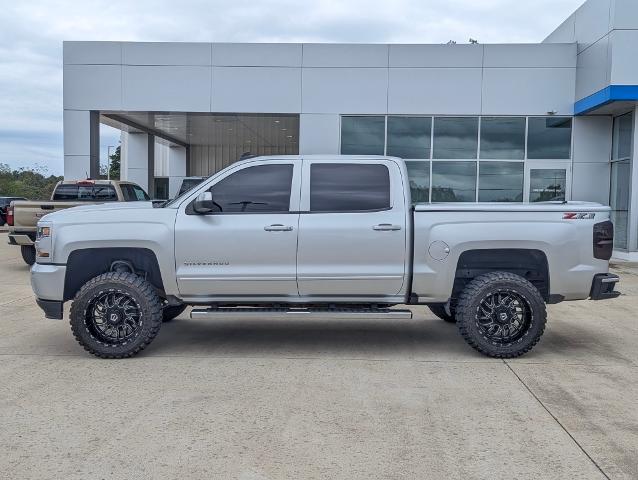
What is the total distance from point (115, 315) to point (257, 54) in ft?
43.0

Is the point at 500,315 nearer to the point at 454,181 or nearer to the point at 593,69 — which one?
the point at 454,181

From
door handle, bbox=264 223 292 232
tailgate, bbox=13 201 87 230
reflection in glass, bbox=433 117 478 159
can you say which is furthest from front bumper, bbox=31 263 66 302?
reflection in glass, bbox=433 117 478 159

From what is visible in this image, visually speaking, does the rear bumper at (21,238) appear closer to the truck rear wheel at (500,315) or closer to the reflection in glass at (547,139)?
the truck rear wheel at (500,315)

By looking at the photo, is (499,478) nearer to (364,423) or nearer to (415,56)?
(364,423)

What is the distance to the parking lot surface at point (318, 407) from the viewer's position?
3.98m

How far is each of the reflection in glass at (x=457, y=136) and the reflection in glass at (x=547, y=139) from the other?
5.15ft

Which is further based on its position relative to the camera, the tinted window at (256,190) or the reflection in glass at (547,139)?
the reflection in glass at (547,139)

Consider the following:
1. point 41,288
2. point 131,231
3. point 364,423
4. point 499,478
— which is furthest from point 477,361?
point 41,288

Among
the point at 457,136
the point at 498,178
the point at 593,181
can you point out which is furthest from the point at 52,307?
the point at 593,181

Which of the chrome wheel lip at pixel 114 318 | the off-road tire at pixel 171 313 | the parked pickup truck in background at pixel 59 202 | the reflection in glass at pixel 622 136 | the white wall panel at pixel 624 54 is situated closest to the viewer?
the chrome wheel lip at pixel 114 318

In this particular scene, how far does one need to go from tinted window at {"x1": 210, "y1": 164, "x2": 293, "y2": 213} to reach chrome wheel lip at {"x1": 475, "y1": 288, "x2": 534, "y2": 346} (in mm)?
2278

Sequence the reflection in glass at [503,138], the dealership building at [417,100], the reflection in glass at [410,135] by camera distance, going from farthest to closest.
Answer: the reflection in glass at [410,135] → the reflection in glass at [503,138] → the dealership building at [417,100]

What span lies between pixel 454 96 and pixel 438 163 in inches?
74.7

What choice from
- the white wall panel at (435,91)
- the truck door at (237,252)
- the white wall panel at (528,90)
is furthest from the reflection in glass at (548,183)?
the truck door at (237,252)
